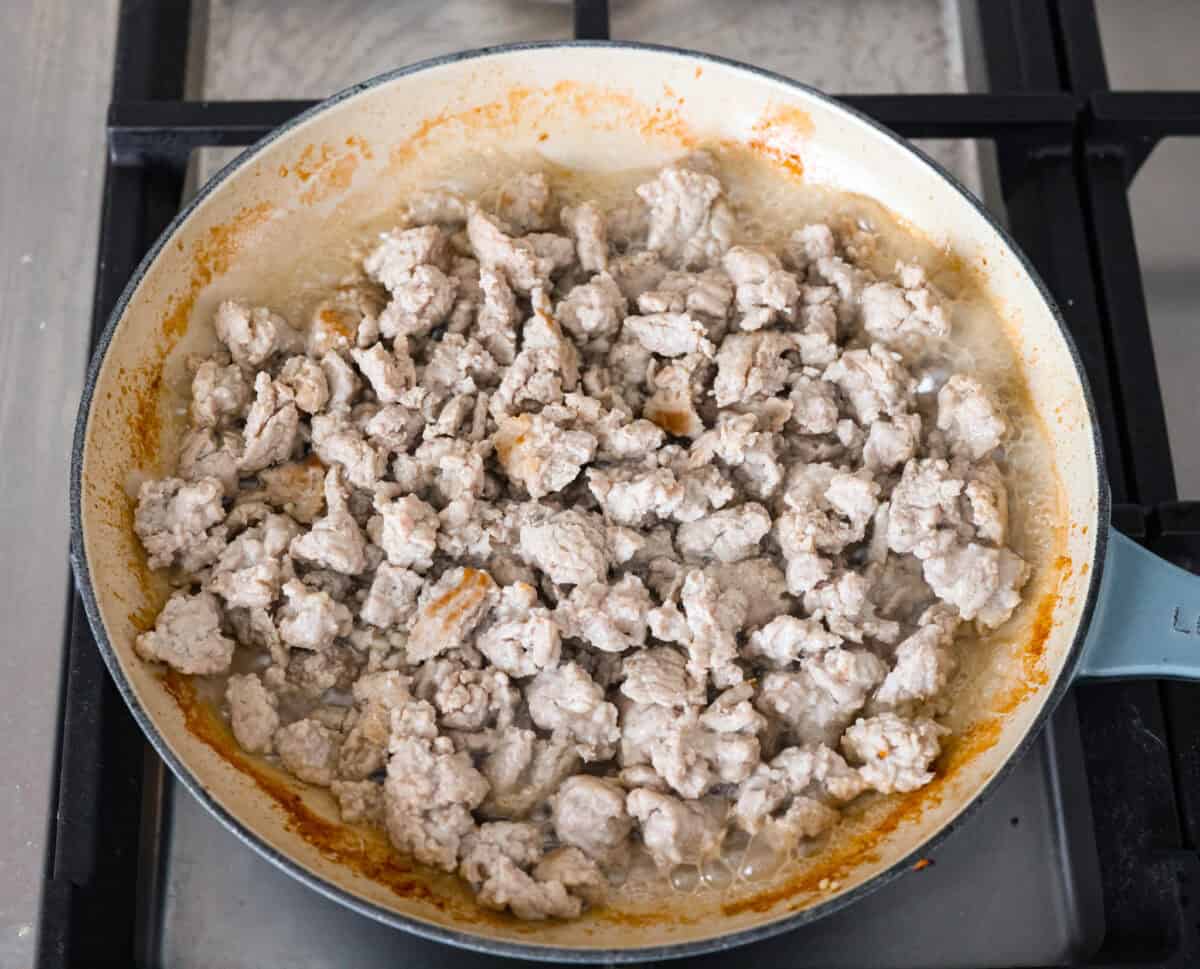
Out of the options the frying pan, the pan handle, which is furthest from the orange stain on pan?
the pan handle

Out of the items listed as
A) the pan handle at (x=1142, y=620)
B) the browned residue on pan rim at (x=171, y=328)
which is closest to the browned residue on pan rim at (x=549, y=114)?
the browned residue on pan rim at (x=171, y=328)

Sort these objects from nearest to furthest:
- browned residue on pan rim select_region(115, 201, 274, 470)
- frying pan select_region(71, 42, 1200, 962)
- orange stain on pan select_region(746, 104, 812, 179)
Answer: frying pan select_region(71, 42, 1200, 962), browned residue on pan rim select_region(115, 201, 274, 470), orange stain on pan select_region(746, 104, 812, 179)

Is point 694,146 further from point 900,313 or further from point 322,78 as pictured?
point 322,78

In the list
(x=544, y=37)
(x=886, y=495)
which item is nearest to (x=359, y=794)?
(x=886, y=495)

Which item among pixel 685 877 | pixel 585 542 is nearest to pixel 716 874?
pixel 685 877

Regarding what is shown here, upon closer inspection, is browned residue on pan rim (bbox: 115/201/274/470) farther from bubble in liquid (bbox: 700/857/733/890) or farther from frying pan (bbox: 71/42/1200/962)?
bubble in liquid (bbox: 700/857/733/890)

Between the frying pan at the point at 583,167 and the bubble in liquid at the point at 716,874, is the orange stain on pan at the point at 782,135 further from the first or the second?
the bubble in liquid at the point at 716,874

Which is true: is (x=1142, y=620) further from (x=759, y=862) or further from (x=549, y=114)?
(x=549, y=114)
